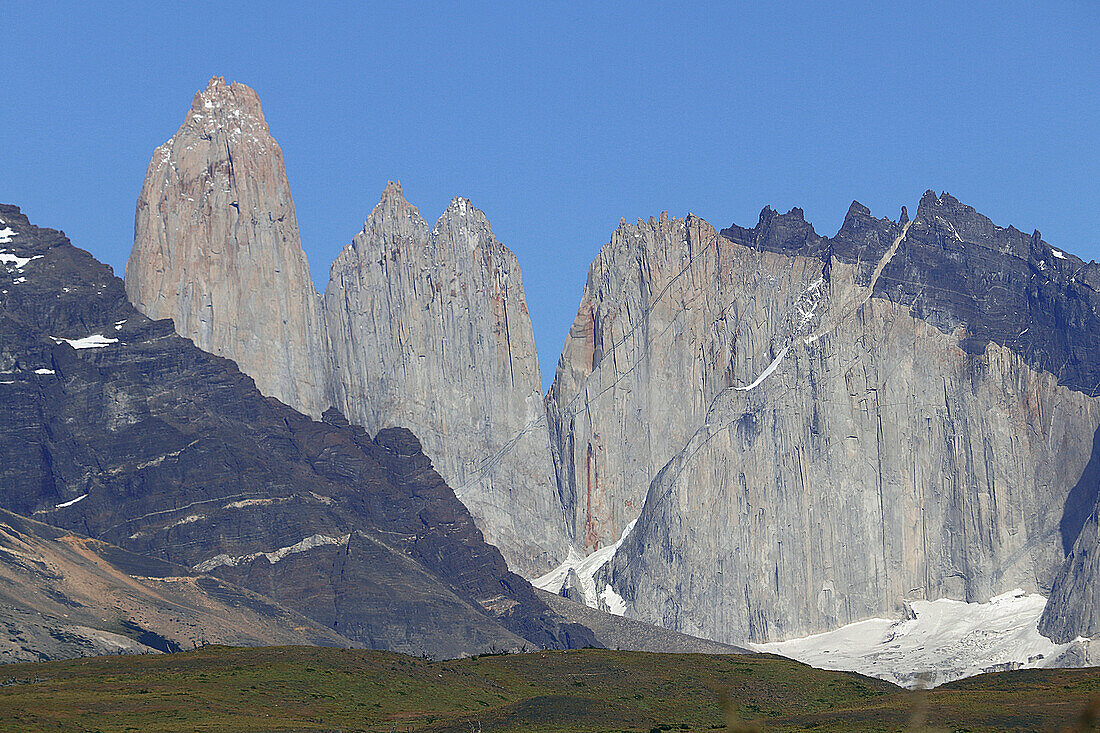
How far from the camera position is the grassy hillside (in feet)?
506

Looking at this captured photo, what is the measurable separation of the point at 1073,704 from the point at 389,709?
66653mm

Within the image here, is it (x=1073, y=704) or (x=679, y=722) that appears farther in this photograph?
(x=679, y=722)

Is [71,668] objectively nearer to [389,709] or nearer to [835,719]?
[389,709]

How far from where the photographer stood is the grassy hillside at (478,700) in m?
154

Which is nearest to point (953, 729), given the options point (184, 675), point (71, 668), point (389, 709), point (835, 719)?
point (835, 719)

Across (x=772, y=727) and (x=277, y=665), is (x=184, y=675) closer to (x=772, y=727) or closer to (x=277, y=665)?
(x=277, y=665)

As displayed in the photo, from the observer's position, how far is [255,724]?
16188 centimetres

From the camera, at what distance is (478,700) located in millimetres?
189750

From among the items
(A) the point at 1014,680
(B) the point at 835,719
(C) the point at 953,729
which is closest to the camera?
(C) the point at 953,729

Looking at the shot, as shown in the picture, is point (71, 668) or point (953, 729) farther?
point (71, 668)

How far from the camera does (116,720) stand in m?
160

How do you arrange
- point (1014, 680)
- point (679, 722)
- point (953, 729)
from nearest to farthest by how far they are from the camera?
point (953, 729)
point (679, 722)
point (1014, 680)

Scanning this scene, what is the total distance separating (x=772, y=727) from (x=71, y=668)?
3449 inches

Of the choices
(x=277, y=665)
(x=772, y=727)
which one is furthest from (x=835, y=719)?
(x=277, y=665)
